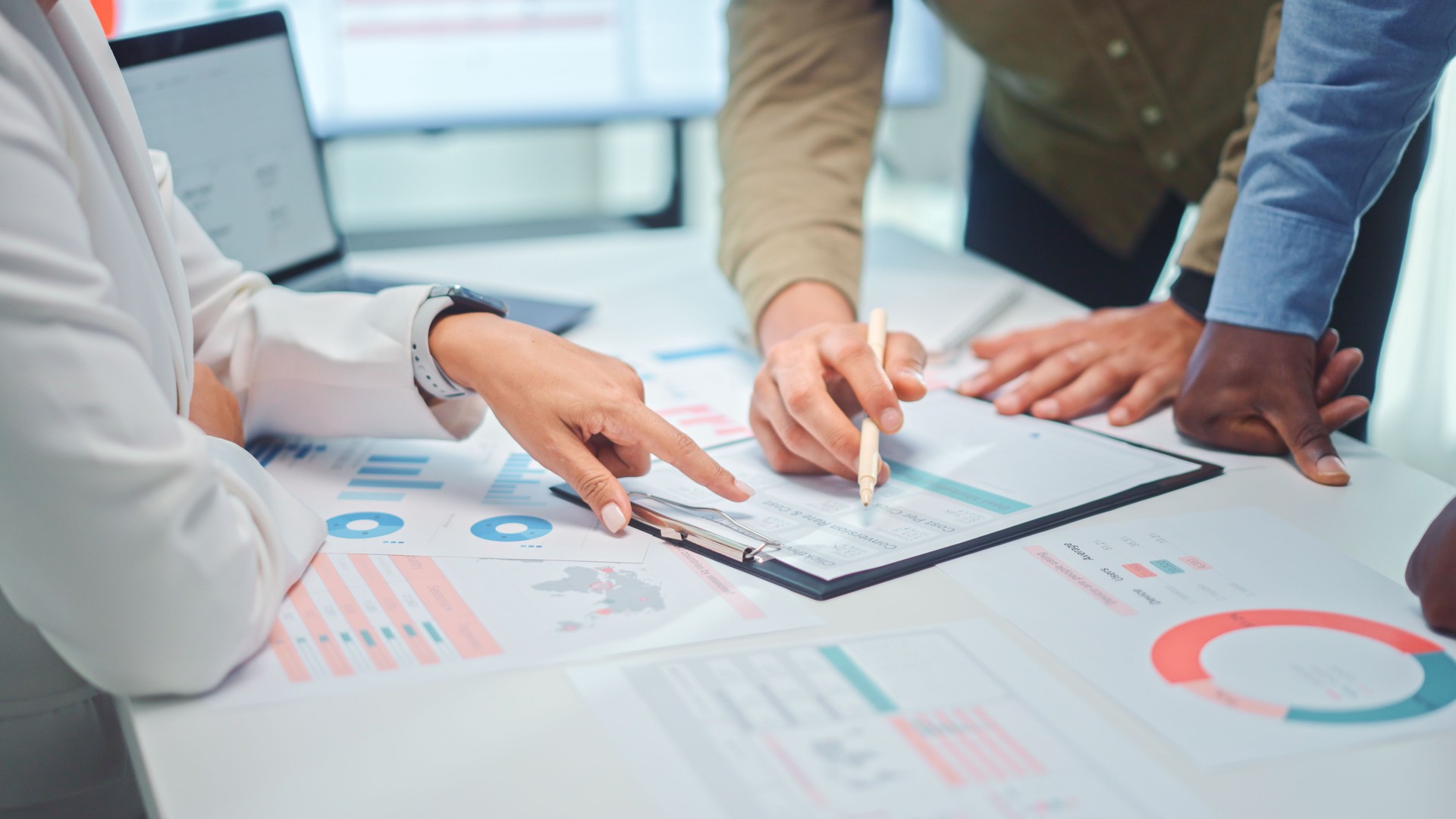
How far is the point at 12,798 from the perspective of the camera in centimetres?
59

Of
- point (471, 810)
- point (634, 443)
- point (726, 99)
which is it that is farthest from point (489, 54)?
point (471, 810)

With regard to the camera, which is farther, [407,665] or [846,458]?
[846,458]

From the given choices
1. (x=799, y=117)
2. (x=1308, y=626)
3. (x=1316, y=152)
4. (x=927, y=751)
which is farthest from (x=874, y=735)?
(x=799, y=117)

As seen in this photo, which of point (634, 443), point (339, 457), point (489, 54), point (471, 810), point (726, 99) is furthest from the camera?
point (489, 54)

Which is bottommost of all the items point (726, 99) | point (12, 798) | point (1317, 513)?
point (12, 798)

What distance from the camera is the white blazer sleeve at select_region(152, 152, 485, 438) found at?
76cm

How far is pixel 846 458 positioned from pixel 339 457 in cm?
37

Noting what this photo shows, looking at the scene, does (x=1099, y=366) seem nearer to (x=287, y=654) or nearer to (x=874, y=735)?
(x=874, y=735)

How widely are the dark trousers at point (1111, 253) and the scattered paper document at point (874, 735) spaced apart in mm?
734

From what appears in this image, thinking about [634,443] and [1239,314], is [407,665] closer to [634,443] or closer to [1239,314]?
[634,443]

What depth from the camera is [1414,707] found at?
0.49 m

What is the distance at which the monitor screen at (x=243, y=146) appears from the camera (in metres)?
0.95

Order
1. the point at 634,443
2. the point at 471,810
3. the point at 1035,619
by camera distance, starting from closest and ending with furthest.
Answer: the point at 471,810 → the point at 1035,619 → the point at 634,443

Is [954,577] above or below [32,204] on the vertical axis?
below
